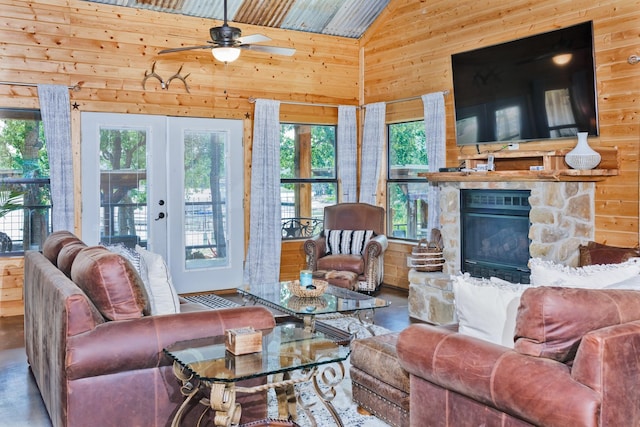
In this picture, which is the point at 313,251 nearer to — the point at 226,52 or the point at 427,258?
the point at 427,258

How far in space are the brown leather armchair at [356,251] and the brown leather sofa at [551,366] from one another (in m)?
3.77

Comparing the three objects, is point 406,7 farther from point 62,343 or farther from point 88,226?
point 62,343

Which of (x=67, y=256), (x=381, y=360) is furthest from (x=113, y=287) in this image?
(x=381, y=360)

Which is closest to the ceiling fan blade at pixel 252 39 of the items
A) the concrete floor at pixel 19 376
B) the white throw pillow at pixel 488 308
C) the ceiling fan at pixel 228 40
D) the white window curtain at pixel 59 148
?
the ceiling fan at pixel 228 40

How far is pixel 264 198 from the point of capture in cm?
720

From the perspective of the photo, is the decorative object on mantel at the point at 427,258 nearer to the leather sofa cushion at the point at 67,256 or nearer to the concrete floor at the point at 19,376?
the concrete floor at the point at 19,376

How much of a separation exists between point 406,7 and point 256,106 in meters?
2.14

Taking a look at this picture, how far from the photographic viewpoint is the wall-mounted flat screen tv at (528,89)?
4.96 m

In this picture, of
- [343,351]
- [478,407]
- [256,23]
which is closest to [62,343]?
[343,351]

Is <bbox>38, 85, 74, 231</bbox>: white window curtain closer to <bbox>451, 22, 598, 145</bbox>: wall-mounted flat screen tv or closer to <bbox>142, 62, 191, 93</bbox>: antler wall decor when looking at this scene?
<bbox>142, 62, 191, 93</bbox>: antler wall decor

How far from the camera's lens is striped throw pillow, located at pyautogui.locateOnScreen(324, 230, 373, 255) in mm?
6664

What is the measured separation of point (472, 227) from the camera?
229 inches

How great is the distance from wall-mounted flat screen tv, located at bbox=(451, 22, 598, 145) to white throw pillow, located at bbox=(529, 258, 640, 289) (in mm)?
2688

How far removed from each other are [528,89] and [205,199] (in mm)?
3737
